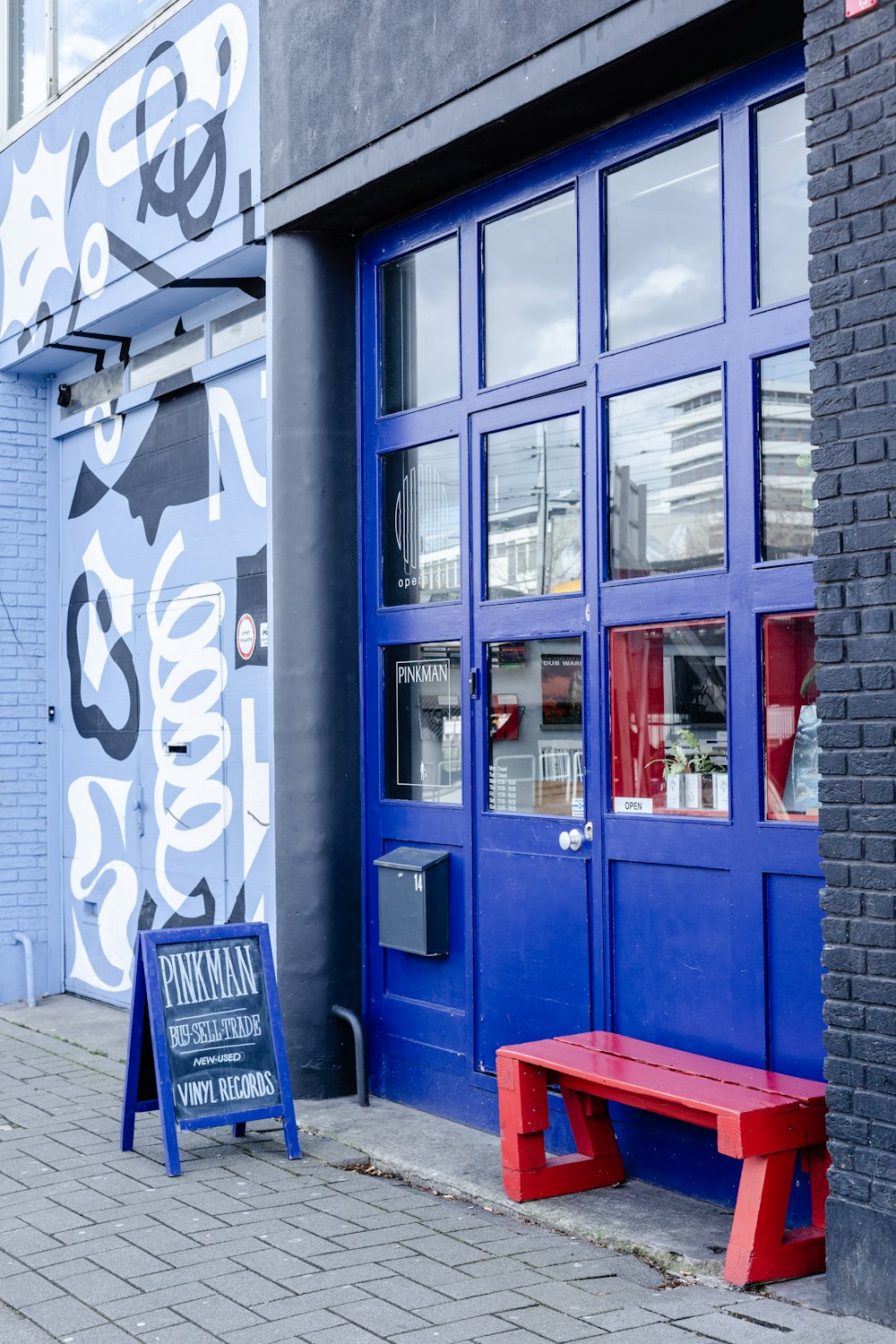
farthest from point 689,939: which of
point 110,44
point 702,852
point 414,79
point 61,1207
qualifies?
point 110,44

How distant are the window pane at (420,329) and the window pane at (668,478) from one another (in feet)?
3.63

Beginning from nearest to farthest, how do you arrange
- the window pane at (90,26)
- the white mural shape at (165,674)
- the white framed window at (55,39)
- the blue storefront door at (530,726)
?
the blue storefront door at (530,726)
the white mural shape at (165,674)
the window pane at (90,26)
the white framed window at (55,39)

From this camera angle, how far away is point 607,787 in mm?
5355

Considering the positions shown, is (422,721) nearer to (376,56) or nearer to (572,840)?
(572,840)

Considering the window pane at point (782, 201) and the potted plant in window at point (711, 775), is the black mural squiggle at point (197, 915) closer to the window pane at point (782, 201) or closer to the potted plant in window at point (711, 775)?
the potted plant in window at point (711, 775)

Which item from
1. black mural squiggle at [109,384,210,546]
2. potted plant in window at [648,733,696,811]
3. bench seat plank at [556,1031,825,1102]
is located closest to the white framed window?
black mural squiggle at [109,384,210,546]

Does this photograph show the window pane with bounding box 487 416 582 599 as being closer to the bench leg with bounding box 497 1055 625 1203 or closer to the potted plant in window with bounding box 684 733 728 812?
the potted plant in window with bounding box 684 733 728 812

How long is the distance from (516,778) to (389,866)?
2.59 ft

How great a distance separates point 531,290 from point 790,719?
212cm

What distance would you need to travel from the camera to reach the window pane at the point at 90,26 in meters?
8.07

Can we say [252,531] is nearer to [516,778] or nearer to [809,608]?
[516,778]

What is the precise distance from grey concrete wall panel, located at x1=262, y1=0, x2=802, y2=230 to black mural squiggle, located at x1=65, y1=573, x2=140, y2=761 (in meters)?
2.98

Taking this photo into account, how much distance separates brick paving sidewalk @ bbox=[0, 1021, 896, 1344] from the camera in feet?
12.7

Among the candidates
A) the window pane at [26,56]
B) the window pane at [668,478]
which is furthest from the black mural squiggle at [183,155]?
the window pane at [668,478]
